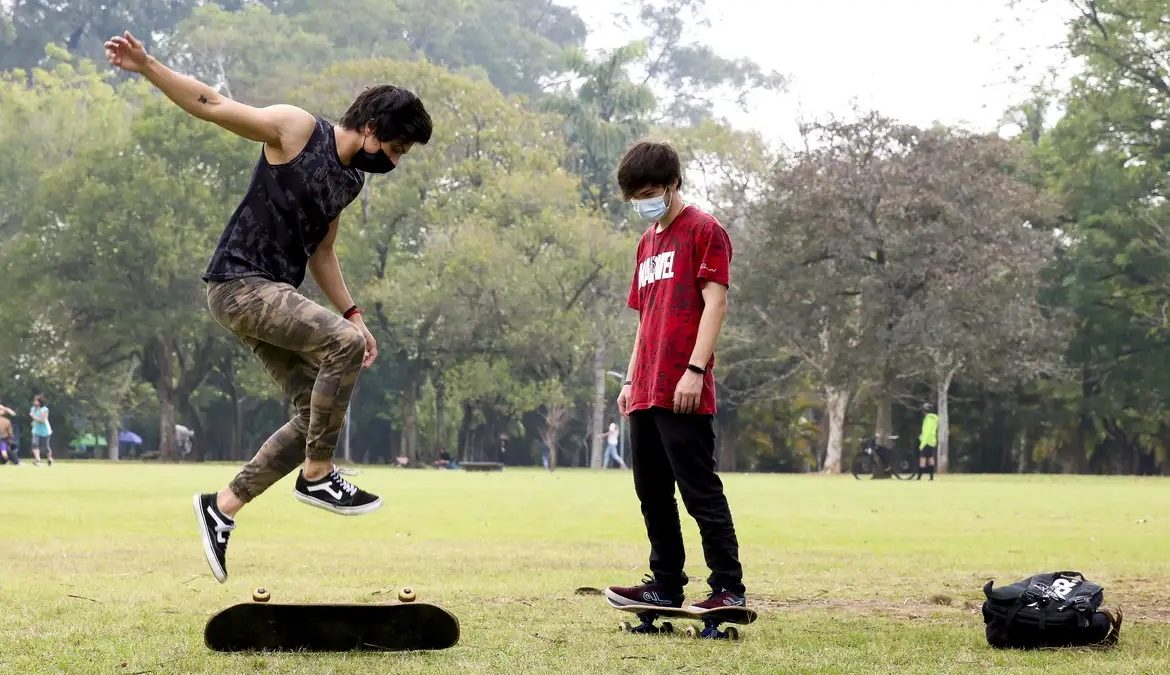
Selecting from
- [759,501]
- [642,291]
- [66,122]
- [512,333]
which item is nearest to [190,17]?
[66,122]

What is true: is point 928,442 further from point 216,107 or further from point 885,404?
point 216,107

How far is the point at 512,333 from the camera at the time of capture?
56844 mm

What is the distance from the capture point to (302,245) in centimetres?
675

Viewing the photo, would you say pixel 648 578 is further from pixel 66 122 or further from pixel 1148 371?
pixel 66 122

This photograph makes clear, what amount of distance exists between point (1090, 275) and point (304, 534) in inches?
1773

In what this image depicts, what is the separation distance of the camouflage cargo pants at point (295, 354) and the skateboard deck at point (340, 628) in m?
0.78

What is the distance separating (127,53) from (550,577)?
4.90m

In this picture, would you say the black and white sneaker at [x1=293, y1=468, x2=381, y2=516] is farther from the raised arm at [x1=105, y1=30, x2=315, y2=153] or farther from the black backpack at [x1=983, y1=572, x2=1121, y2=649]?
the black backpack at [x1=983, y1=572, x2=1121, y2=649]

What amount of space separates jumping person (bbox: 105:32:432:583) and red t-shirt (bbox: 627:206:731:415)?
1307 mm

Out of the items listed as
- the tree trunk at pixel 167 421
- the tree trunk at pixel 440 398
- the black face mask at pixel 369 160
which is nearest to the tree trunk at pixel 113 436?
the tree trunk at pixel 167 421

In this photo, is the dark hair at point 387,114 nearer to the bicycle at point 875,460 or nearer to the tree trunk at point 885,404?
the bicycle at point 875,460

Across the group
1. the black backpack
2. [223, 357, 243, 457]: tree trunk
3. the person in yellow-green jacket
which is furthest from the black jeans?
[223, 357, 243, 457]: tree trunk

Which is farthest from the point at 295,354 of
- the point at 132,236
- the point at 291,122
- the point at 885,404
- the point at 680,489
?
the point at 132,236

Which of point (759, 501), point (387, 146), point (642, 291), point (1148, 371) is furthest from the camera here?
point (1148, 371)
